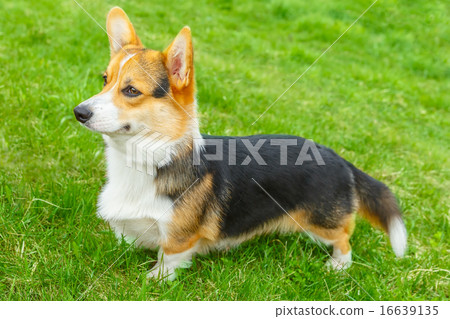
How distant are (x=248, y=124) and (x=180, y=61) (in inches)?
93.1

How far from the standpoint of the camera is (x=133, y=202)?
2.56 m

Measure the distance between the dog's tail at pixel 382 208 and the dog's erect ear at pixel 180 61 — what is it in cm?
142

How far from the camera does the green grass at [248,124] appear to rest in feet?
8.66

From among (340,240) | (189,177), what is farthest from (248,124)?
(189,177)

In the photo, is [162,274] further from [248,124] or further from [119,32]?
[248,124]

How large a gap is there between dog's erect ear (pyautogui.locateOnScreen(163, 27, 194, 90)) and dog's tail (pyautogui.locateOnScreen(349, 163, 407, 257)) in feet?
4.66

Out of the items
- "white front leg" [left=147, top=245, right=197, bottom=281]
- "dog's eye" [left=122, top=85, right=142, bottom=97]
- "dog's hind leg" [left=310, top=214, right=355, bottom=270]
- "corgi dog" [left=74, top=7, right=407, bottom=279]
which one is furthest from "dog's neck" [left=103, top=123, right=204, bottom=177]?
"dog's hind leg" [left=310, top=214, right=355, bottom=270]

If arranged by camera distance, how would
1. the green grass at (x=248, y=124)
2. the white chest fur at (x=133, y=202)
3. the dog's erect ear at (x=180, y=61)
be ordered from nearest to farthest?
the dog's erect ear at (x=180, y=61), the white chest fur at (x=133, y=202), the green grass at (x=248, y=124)

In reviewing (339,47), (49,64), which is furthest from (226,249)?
(339,47)

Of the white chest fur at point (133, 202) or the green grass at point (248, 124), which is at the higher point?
the white chest fur at point (133, 202)

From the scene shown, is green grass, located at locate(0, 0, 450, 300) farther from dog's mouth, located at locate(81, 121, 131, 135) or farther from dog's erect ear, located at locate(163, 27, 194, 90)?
dog's erect ear, located at locate(163, 27, 194, 90)

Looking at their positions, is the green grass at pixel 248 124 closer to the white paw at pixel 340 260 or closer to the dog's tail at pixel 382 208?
the white paw at pixel 340 260

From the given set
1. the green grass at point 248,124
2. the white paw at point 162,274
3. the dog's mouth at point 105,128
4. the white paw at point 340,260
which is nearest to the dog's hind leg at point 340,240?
the white paw at point 340,260

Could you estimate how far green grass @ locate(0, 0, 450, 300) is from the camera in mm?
2639
